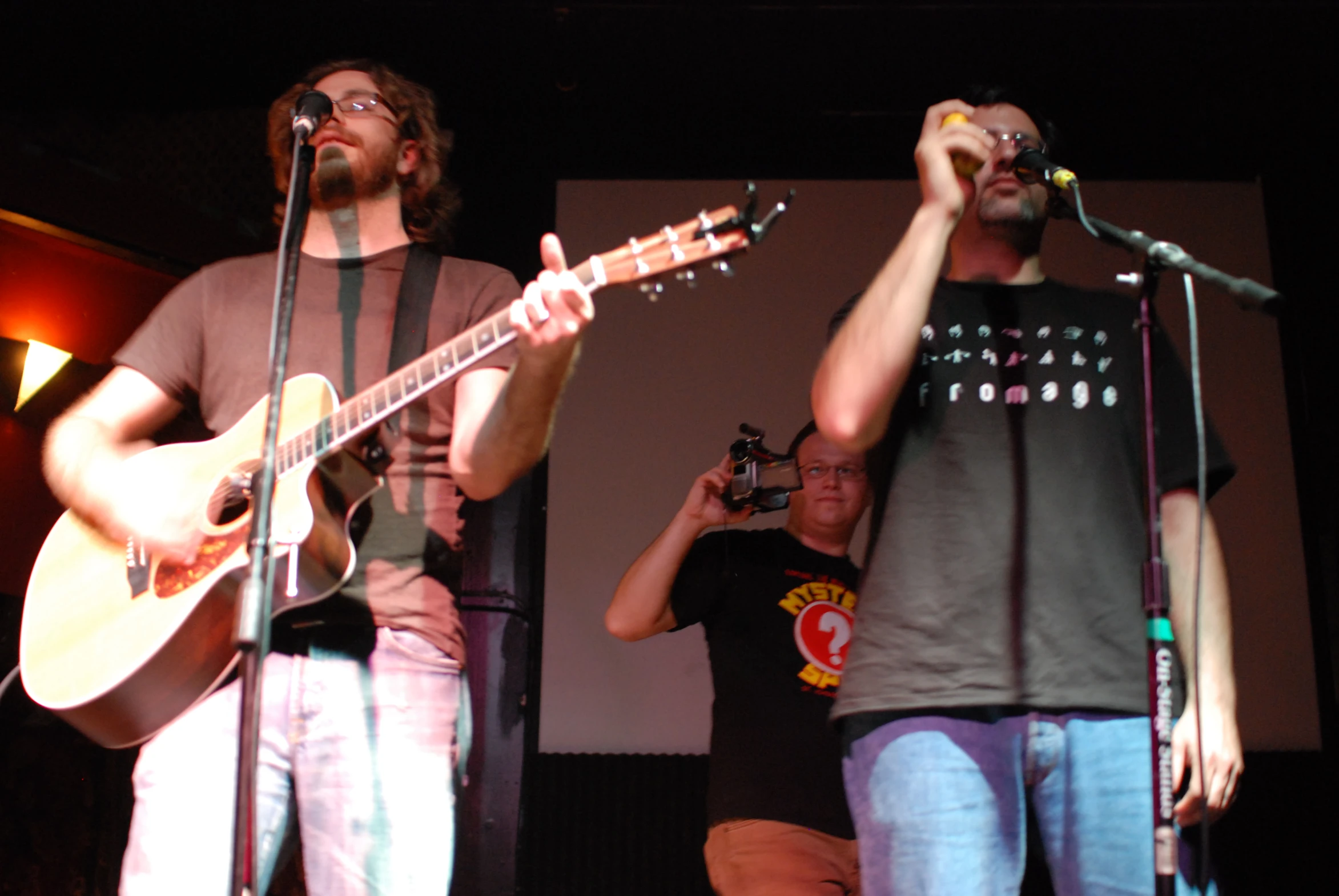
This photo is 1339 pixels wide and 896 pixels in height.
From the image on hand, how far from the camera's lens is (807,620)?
2.86 meters

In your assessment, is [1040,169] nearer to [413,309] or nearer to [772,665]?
[413,309]

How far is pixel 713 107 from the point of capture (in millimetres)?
3861

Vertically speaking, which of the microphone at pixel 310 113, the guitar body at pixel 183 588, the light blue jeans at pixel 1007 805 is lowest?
the light blue jeans at pixel 1007 805

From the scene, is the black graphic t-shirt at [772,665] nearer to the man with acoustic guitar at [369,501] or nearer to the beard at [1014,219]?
the beard at [1014,219]

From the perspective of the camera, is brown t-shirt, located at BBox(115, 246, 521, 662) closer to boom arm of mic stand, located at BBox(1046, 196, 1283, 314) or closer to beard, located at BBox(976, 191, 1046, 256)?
beard, located at BBox(976, 191, 1046, 256)

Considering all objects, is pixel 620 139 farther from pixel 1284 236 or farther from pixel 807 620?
pixel 1284 236

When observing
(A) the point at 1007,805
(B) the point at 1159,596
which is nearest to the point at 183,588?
(A) the point at 1007,805

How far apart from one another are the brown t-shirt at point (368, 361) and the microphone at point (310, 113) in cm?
31

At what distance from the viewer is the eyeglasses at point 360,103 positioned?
2.12 m

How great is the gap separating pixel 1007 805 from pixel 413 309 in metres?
1.21

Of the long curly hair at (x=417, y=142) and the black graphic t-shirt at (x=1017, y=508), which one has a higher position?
the long curly hair at (x=417, y=142)

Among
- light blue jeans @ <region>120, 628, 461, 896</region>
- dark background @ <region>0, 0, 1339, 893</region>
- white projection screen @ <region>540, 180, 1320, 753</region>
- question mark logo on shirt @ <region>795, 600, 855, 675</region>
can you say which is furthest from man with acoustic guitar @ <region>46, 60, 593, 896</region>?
white projection screen @ <region>540, 180, 1320, 753</region>

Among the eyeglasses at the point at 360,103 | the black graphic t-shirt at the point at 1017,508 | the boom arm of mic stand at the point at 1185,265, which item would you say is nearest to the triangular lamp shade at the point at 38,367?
the eyeglasses at the point at 360,103

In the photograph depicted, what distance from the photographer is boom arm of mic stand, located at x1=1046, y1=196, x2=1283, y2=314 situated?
4.53ft
